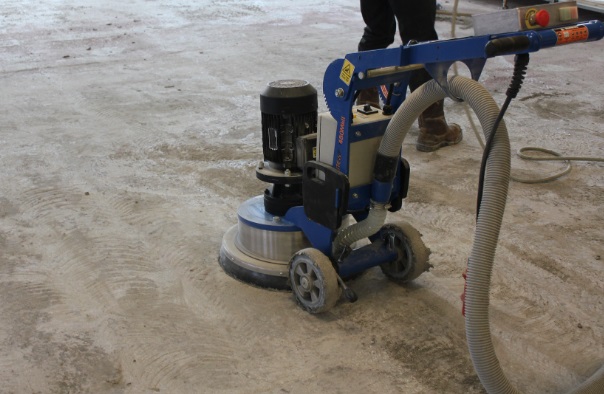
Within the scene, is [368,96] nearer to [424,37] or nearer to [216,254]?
[424,37]

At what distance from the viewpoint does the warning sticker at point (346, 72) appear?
2002 millimetres

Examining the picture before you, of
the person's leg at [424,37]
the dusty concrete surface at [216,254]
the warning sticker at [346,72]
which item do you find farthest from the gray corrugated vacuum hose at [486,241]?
the person's leg at [424,37]

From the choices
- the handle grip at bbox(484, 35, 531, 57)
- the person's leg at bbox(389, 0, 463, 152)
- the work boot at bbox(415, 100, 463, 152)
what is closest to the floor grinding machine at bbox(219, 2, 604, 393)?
the handle grip at bbox(484, 35, 531, 57)

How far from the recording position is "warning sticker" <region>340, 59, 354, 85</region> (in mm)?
2002

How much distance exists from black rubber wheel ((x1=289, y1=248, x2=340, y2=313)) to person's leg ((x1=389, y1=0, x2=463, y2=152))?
129 centimetres

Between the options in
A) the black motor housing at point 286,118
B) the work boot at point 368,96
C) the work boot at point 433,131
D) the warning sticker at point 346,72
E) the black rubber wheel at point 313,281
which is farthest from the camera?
the work boot at point 368,96

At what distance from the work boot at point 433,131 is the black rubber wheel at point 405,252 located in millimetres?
1387

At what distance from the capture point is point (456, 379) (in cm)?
191

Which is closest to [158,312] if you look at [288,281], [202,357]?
[202,357]

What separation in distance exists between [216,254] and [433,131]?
1.58 metres

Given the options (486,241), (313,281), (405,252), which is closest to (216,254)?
(313,281)

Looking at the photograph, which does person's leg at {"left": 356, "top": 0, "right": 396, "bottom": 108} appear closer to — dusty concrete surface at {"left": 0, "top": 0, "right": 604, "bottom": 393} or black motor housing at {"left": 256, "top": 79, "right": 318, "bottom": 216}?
dusty concrete surface at {"left": 0, "top": 0, "right": 604, "bottom": 393}

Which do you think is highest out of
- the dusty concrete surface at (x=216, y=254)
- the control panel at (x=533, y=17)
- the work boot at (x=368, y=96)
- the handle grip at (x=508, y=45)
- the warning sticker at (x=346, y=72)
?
the control panel at (x=533, y=17)

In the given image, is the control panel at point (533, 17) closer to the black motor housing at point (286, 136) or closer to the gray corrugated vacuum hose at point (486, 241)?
the gray corrugated vacuum hose at point (486, 241)
